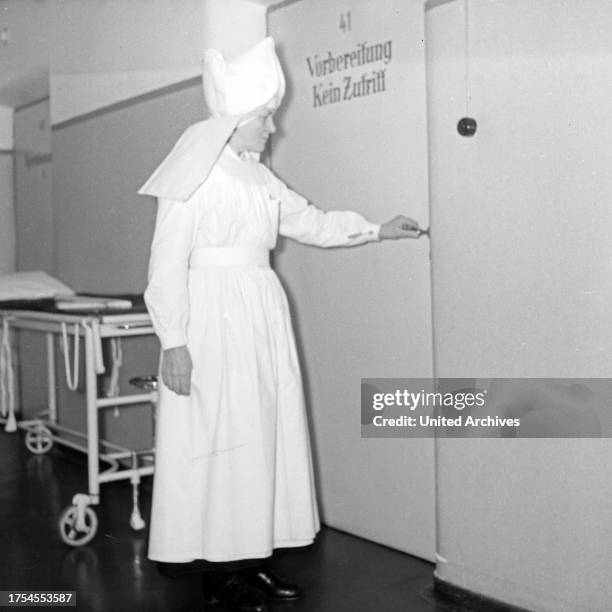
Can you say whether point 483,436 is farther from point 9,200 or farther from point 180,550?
point 9,200

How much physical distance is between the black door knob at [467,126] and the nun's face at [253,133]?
507 millimetres

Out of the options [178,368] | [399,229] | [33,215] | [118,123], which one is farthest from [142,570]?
[33,215]

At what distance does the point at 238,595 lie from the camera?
225 cm

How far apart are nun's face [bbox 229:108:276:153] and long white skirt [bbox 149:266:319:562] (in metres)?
0.34

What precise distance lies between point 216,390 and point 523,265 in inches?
33.3


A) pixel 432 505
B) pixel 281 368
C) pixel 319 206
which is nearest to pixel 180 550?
pixel 281 368

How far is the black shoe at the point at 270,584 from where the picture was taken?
7.71 ft

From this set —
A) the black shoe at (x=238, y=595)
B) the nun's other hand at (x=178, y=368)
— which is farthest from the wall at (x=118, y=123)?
the black shoe at (x=238, y=595)

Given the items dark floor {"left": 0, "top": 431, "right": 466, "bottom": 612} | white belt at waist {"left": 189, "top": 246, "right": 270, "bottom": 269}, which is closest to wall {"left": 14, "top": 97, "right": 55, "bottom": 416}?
dark floor {"left": 0, "top": 431, "right": 466, "bottom": 612}

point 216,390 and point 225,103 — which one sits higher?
point 225,103

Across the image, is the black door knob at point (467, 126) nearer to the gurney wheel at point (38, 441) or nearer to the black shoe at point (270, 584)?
the black shoe at point (270, 584)

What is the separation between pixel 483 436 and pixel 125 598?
3.66ft

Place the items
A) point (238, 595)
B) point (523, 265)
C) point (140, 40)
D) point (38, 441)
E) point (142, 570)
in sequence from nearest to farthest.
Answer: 1. point (523, 265)
2. point (238, 595)
3. point (142, 570)
4. point (140, 40)
5. point (38, 441)

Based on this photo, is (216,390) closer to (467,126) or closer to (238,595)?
(238,595)
